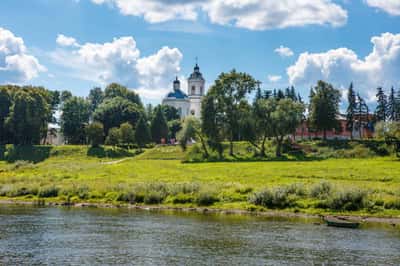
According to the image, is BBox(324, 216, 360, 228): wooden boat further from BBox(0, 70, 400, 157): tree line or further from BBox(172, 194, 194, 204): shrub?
BBox(0, 70, 400, 157): tree line

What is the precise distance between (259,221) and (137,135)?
246 ft

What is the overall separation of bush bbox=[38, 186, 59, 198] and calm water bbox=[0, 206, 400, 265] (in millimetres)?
11255

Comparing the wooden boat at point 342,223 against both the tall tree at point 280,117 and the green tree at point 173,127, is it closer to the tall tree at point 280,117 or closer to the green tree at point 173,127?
the tall tree at point 280,117

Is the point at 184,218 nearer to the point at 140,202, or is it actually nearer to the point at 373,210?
the point at 140,202

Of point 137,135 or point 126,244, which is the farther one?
point 137,135

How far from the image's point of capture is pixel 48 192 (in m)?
53.2

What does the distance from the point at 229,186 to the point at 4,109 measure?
76644mm

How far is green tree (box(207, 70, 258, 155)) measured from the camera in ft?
306

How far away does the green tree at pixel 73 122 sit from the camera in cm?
12300

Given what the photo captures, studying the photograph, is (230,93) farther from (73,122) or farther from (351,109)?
(73,122)

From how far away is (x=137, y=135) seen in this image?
112 metres

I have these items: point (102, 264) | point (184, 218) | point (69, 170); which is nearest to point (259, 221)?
point (184, 218)

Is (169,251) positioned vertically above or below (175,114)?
below

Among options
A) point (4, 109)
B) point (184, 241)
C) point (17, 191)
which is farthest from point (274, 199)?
point (4, 109)
